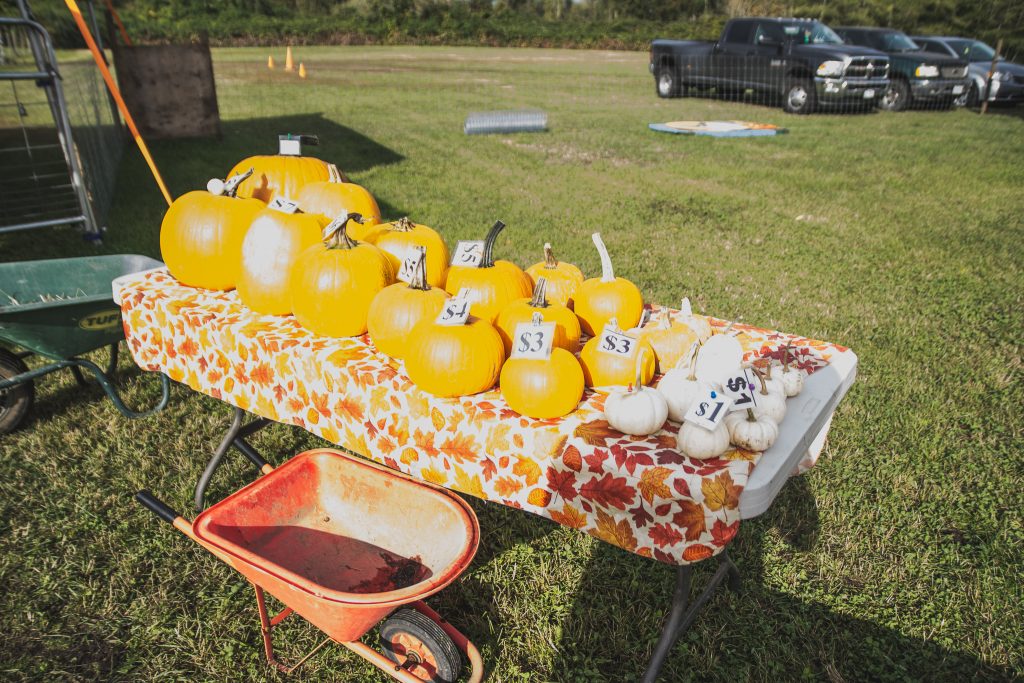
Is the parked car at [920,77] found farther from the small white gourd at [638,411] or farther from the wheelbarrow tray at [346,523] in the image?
the wheelbarrow tray at [346,523]

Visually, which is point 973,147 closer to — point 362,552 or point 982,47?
point 982,47

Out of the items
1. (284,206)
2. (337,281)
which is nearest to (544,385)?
(337,281)

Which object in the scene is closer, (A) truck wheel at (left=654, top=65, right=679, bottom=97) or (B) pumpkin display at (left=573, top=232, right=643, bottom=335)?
(B) pumpkin display at (left=573, top=232, right=643, bottom=335)

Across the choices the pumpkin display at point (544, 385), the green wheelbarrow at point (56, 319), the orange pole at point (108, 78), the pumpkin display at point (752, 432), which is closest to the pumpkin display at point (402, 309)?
the pumpkin display at point (544, 385)

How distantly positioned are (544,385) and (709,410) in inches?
19.0

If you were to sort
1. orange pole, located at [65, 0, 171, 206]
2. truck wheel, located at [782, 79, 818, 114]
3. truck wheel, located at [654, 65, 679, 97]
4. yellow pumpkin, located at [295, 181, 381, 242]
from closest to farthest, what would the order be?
yellow pumpkin, located at [295, 181, 381, 242]
orange pole, located at [65, 0, 171, 206]
truck wheel, located at [782, 79, 818, 114]
truck wheel, located at [654, 65, 679, 97]

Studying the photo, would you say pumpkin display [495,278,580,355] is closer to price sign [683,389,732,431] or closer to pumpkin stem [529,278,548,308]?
pumpkin stem [529,278,548,308]

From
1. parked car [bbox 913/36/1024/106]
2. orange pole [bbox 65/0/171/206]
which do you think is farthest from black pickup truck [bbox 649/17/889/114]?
orange pole [bbox 65/0/171/206]

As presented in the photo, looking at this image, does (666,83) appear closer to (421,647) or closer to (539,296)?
(539,296)

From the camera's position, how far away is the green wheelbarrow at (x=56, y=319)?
310cm

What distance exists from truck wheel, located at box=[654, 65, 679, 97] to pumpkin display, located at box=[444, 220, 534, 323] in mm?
17910

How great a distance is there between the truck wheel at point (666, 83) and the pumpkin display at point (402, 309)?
59.7 feet

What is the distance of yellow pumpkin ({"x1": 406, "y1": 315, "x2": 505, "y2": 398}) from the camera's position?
207 centimetres

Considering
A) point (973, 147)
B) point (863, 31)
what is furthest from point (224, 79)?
point (973, 147)
